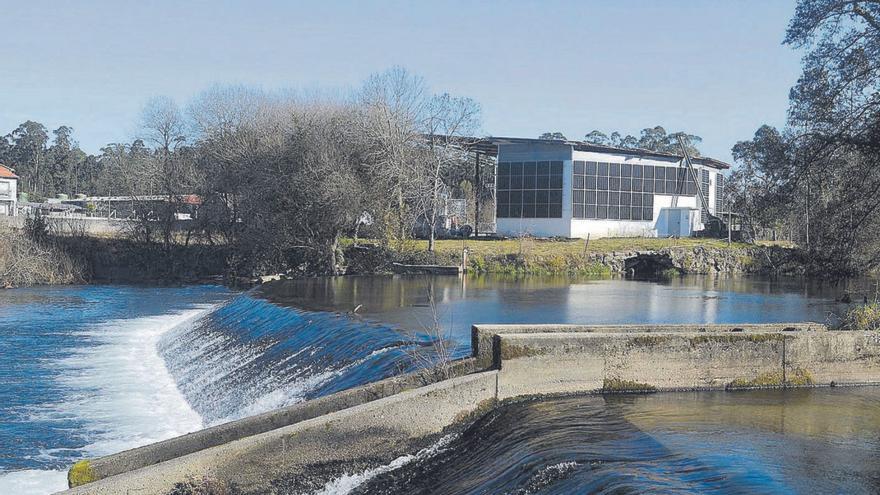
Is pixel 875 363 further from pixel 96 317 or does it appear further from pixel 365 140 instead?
pixel 365 140

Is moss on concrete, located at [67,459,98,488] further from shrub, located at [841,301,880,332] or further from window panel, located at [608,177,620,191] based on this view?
window panel, located at [608,177,620,191]

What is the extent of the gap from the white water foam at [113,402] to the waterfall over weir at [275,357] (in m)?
0.46

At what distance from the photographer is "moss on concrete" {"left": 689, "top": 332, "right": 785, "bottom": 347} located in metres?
13.3

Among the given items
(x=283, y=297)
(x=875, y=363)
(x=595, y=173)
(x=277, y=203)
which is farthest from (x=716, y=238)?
(x=875, y=363)

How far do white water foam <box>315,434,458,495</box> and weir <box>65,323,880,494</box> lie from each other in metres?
0.08

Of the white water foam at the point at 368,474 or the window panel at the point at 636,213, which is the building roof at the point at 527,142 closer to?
the window panel at the point at 636,213

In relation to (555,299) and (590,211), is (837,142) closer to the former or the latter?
(555,299)

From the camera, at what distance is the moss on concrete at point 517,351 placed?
40.4ft

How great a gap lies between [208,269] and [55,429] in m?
36.9

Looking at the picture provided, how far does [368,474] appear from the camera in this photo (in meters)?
10.2

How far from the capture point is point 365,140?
145 ft

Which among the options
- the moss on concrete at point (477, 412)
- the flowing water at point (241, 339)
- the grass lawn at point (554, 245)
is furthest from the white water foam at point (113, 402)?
the grass lawn at point (554, 245)

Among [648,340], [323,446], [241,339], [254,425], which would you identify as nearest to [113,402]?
Result: [241,339]

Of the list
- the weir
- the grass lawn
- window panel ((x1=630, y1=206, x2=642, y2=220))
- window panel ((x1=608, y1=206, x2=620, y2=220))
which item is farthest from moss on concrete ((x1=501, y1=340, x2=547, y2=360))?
window panel ((x1=630, y1=206, x2=642, y2=220))
